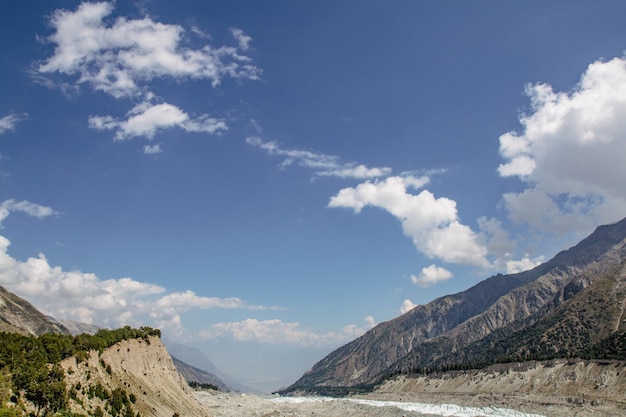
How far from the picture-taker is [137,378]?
228 ft

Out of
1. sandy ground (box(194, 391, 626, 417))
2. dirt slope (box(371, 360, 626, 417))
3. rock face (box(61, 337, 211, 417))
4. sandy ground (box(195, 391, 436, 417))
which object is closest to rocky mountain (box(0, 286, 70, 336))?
sandy ground (box(194, 391, 626, 417))

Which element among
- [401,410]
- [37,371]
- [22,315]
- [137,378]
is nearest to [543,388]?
[401,410]

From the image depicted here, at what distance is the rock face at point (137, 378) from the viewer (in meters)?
51.7

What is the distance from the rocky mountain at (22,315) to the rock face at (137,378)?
82.2 metres

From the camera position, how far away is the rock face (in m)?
51.7

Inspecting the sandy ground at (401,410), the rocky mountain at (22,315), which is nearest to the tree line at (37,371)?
the sandy ground at (401,410)

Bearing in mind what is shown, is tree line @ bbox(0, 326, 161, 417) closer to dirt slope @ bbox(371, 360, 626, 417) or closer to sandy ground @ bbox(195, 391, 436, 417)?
sandy ground @ bbox(195, 391, 436, 417)

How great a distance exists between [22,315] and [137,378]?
4322 inches

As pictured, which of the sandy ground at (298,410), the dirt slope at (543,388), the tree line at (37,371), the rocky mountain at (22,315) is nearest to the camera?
the tree line at (37,371)

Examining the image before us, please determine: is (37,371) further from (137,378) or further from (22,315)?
(22,315)

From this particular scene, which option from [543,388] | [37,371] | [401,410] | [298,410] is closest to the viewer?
[37,371]

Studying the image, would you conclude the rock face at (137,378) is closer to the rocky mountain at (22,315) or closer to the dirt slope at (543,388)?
the rocky mountain at (22,315)

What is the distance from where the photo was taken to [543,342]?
19575 cm

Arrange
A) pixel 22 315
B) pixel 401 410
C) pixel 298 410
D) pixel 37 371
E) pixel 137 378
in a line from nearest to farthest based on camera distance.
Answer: pixel 37 371
pixel 137 378
pixel 401 410
pixel 298 410
pixel 22 315
